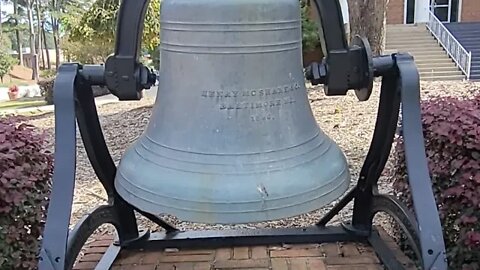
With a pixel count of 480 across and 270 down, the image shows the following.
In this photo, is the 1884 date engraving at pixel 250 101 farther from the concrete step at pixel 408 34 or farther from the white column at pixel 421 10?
the white column at pixel 421 10

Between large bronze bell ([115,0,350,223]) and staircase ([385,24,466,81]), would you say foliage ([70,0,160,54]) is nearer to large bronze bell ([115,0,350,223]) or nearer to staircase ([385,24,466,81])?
staircase ([385,24,466,81])

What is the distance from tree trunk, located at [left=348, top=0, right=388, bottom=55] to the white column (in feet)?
36.0

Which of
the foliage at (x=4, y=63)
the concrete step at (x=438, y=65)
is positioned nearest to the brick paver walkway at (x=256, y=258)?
the concrete step at (x=438, y=65)

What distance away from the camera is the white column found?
1731 cm

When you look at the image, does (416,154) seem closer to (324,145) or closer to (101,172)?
(324,145)

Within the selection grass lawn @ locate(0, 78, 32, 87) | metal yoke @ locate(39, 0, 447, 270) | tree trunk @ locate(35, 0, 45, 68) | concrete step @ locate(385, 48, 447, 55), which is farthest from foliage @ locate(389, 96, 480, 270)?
tree trunk @ locate(35, 0, 45, 68)

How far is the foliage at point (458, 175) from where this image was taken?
7.76 feet

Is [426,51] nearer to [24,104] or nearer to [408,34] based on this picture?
[408,34]

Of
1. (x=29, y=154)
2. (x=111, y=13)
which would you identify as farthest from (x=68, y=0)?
(x=29, y=154)

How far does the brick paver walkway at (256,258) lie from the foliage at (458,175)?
369 mm

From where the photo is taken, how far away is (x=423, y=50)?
1500cm

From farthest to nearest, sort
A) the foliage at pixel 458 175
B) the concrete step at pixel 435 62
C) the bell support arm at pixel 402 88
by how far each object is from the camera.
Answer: the concrete step at pixel 435 62 < the foliage at pixel 458 175 < the bell support arm at pixel 402 88

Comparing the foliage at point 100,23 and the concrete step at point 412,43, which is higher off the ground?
the foliage at point 100,23

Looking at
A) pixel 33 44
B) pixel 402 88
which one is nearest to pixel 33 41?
pixel 33 44
